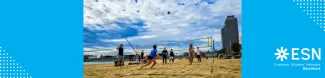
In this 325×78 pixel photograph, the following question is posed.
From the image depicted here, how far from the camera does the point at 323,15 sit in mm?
6812

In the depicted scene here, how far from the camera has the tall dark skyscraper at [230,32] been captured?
838cm

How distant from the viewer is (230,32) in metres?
9.45

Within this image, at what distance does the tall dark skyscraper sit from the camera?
838cm

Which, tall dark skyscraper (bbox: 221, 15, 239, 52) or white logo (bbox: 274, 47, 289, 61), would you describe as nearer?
white logo (bbox: 274, 47, 289, 61)

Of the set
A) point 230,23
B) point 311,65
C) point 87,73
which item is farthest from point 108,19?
point 311,65

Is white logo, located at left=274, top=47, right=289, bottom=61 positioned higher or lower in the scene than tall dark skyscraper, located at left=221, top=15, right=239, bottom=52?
lower

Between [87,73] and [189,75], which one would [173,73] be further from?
[87,73]

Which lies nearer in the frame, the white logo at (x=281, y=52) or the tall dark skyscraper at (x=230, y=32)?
the white logo at (x=281, y=52)

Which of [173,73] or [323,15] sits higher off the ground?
[323,15]

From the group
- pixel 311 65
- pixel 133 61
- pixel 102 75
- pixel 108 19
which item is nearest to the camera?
pixel 311 65

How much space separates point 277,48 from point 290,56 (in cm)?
27

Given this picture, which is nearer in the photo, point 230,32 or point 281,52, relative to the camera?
point 281,52

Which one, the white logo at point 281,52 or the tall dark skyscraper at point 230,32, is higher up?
the tall dark skyscraper at point 230,32

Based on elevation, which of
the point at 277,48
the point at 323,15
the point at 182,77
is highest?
the point at 323,15
